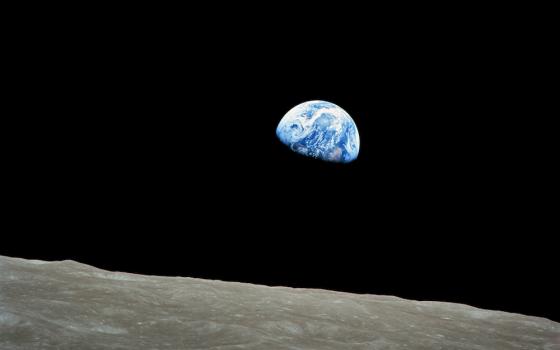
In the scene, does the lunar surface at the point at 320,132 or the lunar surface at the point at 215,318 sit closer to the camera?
the lunar surface at the point at 215,318

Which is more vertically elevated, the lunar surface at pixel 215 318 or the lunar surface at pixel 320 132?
the lunar surface at pixel 320 132

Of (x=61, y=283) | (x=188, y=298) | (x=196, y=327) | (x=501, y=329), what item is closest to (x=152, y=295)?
(x=188, y=298)

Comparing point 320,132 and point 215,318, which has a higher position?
point 320,132

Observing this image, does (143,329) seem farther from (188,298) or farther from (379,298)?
(379,298)

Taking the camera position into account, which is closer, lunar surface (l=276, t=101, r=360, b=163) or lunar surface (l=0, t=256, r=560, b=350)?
lunar surface (l=0, t=256, r=560, b=350)

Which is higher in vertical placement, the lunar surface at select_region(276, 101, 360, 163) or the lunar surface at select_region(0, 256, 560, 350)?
the lunar surface at select_region(276, 101, 360, 163)
